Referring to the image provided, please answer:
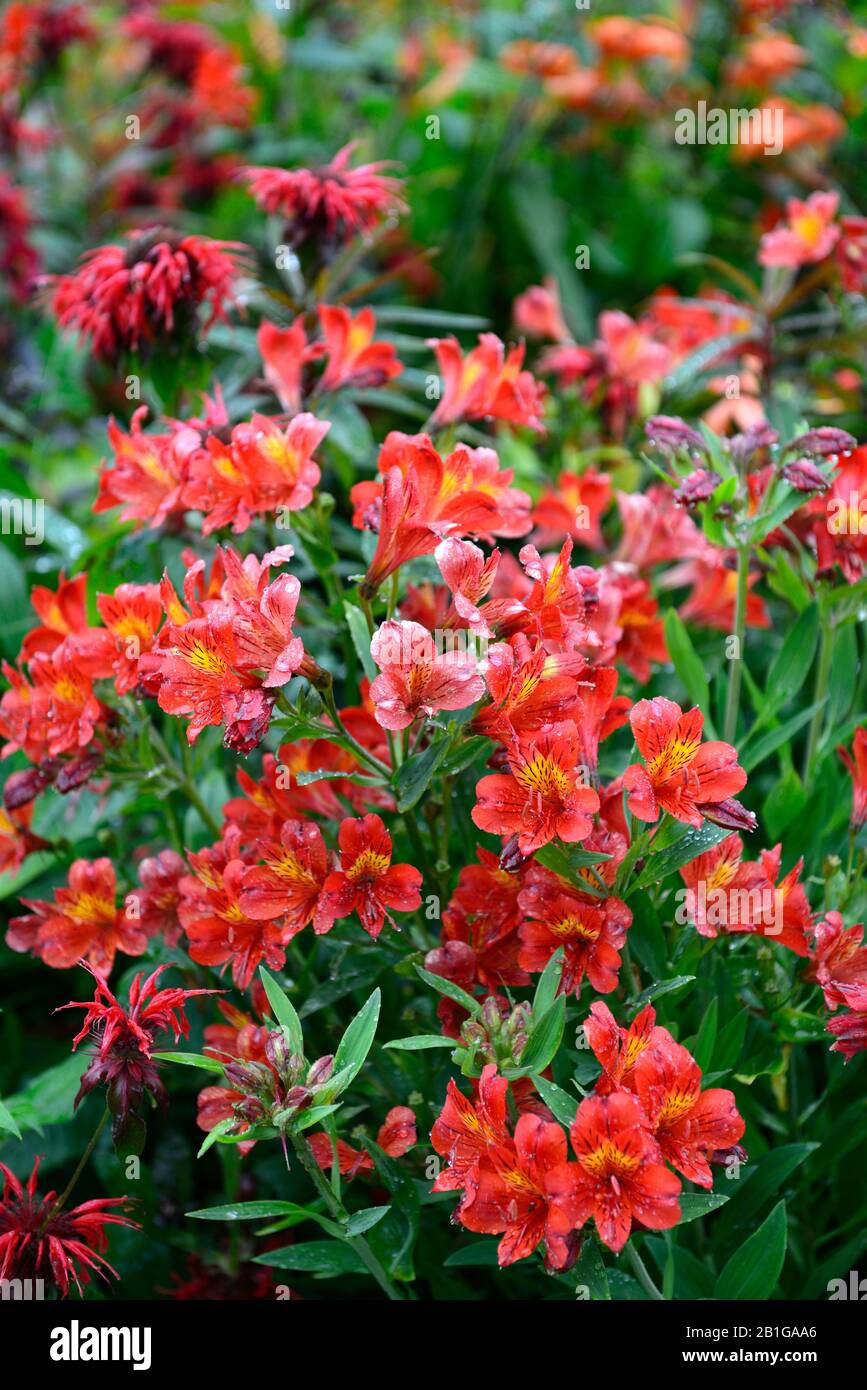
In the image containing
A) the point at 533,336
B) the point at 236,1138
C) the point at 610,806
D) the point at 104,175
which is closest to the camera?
the point at 236,1138

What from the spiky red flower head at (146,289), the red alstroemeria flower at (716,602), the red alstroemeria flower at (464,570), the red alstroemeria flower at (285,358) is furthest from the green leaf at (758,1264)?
the spiky red flower head at (146,289)

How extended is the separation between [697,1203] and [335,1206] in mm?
250

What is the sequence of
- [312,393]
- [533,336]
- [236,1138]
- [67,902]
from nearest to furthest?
[236,1138] → [67,902] → [312,393] → [533,336]

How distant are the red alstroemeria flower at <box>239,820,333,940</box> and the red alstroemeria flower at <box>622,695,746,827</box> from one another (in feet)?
0.80

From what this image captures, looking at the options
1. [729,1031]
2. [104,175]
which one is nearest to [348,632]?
[729,1031]

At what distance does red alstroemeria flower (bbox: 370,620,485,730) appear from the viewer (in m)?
0.89

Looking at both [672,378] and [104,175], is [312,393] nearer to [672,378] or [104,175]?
[672,378]

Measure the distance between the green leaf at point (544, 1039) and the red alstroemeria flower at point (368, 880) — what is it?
127mm

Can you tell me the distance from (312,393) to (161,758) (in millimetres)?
429

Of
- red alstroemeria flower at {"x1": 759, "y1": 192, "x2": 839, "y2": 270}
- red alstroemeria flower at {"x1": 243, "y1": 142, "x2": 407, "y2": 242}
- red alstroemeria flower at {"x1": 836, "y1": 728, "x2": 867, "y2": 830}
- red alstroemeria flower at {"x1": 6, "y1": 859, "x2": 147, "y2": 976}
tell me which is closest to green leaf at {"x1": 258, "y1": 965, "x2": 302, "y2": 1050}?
red alstroemeria flower at {"x1": 6, "y1": 859, "x2": 147, "y2": 976}

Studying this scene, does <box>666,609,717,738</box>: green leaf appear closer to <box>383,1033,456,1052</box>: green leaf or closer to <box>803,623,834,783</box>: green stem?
<box>803,623,834,783</box>: green stem

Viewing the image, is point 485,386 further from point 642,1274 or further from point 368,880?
point 642,1274
